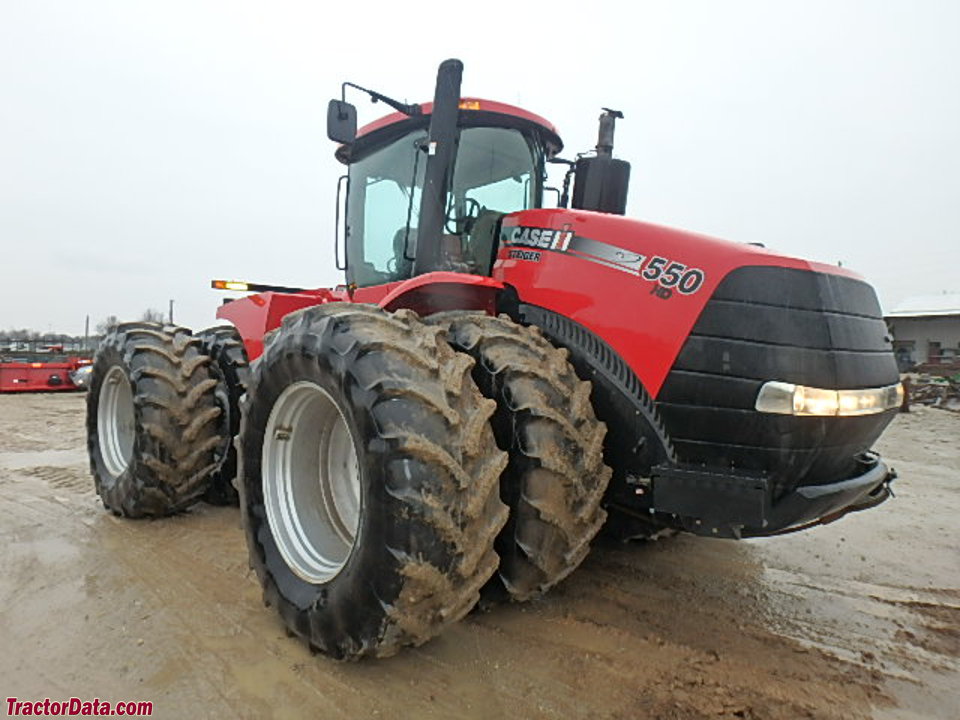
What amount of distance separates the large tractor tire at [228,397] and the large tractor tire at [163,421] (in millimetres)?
81

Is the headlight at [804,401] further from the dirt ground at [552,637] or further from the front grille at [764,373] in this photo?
the dirt ground at [552,637]

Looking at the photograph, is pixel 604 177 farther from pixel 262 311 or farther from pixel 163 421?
pixel 163 421

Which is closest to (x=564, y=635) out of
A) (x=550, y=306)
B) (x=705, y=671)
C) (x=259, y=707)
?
(x=705, y=671)

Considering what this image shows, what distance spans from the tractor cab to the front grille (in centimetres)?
147

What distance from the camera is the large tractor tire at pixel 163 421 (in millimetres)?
3969

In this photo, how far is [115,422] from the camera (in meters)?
4.78

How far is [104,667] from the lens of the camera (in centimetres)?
240

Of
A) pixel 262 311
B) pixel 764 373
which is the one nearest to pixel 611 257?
pixel 764 373

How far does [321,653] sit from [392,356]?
1.21 metres

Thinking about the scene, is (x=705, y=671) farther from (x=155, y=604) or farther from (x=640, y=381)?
(x=155, y=604)

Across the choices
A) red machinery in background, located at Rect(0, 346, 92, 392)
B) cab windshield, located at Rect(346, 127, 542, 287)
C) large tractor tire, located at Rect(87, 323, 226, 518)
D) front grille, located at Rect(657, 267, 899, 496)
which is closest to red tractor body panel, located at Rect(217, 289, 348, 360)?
large tractor tire, located at Rect(87, 323, 226, 518)

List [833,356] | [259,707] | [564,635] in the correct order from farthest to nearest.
Result: [564,635] → [833,356] → [259,707]

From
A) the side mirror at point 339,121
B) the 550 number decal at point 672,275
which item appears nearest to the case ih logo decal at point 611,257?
the 550 number decal at point 672,275

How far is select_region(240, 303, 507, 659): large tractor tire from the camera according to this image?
80.7 inches
